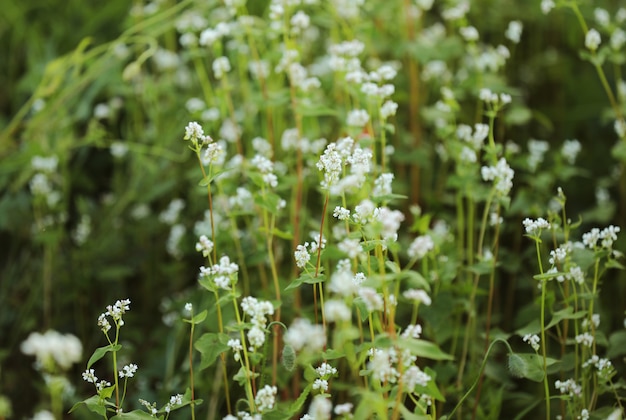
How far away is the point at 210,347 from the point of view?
118 cm

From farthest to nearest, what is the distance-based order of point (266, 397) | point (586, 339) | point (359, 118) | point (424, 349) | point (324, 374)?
point (359, 118) → point (586, 339) → point (324, 374) → point (266, 397) → point (424, 349)

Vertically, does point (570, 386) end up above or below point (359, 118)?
below

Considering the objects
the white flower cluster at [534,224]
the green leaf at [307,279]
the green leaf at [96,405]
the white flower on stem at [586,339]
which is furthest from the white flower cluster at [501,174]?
the green leaf at [96,405]

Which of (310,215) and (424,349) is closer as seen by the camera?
(424,349)

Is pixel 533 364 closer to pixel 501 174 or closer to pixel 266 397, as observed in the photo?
pixel 501 174

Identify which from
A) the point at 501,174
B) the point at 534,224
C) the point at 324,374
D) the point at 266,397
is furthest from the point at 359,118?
the point at 266,397

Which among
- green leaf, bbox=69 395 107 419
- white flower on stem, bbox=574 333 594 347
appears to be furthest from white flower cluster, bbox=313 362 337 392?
white flower on stem, bbox=574 333 594 347

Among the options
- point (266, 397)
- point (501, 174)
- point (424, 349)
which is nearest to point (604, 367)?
point (501, 174)

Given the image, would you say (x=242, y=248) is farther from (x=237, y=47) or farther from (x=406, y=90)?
(x=406, y=90)

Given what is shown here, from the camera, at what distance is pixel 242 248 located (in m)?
1.74

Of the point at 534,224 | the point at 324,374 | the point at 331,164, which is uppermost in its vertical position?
the point at 331,164

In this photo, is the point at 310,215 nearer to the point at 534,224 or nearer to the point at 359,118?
the point at 359,118

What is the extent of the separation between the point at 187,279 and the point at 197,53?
658mm

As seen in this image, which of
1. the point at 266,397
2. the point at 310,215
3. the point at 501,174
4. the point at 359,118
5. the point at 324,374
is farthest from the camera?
the point at 310,215
